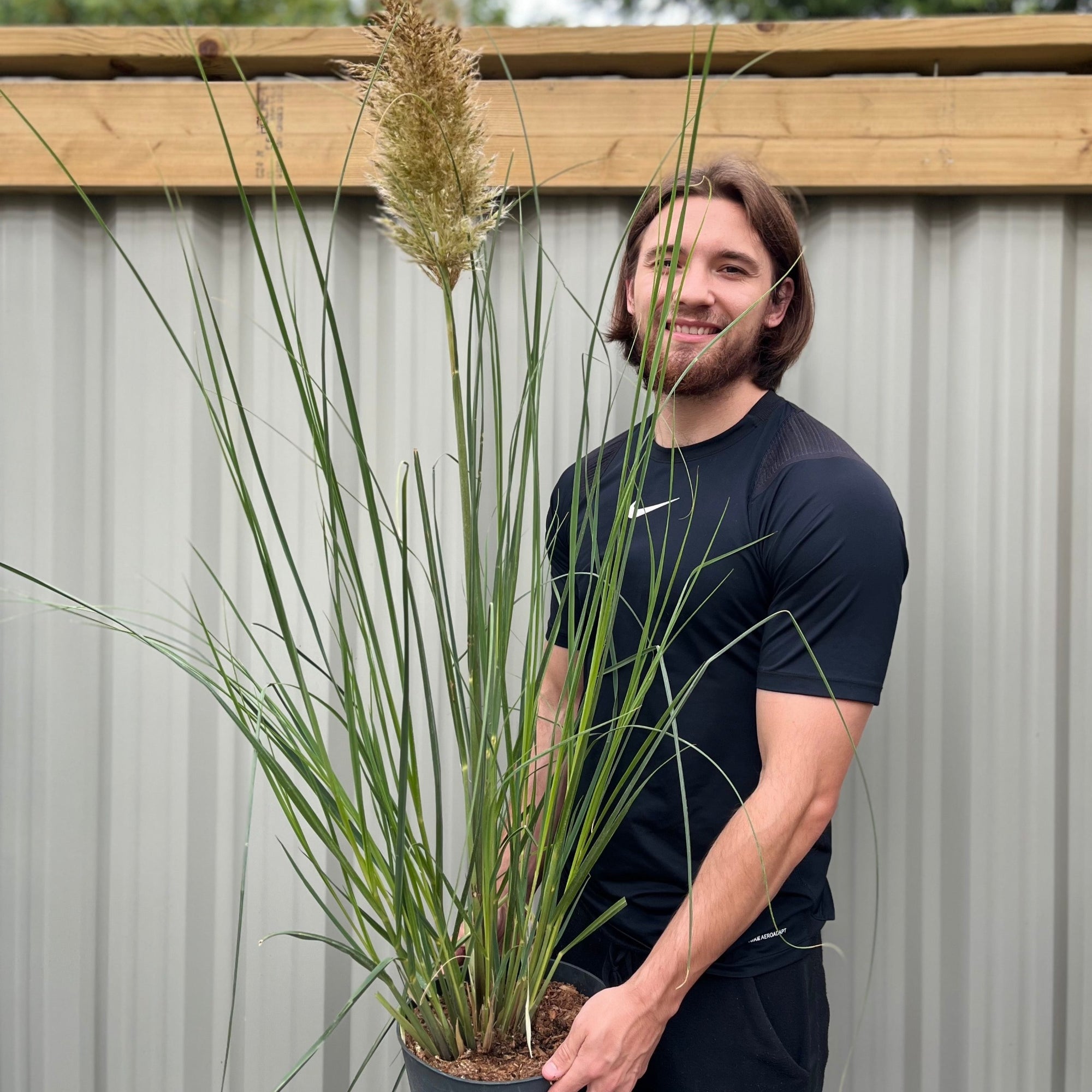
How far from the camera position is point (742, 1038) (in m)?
1.15

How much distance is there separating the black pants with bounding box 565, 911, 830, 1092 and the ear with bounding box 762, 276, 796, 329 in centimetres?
88

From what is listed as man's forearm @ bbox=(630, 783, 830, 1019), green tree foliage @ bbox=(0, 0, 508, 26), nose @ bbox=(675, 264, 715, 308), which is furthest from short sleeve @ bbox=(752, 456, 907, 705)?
green tree foliage @ bbox=(0, 0, 508, 26)

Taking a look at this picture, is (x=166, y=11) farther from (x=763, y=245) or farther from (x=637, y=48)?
(x=763, y=245)

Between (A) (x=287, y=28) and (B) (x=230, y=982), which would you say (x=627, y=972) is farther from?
(A) (x=287, y=28)

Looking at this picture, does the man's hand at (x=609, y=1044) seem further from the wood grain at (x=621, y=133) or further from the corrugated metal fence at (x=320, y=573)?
the wood grain at (x=621, y=133)

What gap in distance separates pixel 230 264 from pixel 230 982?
4.28 ft

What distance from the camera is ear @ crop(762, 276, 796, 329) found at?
1343 mm

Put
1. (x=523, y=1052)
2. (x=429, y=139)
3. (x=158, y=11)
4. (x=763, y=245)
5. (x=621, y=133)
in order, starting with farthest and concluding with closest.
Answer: (x=158, y=11), (x=621, y=133), (x=763, y=245), (x=523, y=1052), (x=429, y=139)

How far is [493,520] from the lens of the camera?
1742mm

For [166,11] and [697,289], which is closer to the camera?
[697,289]

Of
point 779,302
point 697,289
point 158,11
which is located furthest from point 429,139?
point 158,11

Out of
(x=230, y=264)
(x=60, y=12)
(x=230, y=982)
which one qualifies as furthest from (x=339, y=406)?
(x=60, y=12)

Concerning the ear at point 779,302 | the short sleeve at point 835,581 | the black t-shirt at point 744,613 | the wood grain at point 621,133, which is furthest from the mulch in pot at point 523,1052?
the wood grain at point 621,133

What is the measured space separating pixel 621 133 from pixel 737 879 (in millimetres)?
1218
